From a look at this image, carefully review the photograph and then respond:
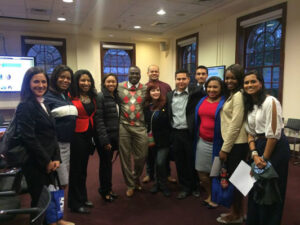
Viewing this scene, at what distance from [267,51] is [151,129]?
3319 mm

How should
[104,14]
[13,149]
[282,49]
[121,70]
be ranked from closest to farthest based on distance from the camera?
[13,149]
[282,49]
[104,14]
[121,70]

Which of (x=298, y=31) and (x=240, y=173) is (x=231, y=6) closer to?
(x=298, y=31)

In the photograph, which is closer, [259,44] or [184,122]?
[184,122]

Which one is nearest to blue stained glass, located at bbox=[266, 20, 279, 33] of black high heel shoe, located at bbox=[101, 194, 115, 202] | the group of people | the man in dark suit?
the group of people

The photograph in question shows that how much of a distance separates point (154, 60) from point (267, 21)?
3.99m

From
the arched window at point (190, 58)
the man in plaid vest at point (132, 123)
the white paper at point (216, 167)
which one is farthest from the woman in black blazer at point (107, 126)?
the arched window at point (190, 58)

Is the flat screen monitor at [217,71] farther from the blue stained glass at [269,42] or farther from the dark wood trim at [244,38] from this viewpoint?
the blue stained glass at [269,42]

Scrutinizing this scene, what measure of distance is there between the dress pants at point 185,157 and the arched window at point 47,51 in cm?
529

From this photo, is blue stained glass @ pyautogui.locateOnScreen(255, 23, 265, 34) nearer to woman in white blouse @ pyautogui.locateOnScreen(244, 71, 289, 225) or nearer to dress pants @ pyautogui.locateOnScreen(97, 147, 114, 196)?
woman in white blouse @ pyautogui.locateOnScreen(244, 71, 289, 225)

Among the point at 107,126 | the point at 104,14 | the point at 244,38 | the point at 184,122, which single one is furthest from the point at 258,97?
the point at 104,14

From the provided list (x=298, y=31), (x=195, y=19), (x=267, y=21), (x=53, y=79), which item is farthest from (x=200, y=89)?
(x=195, y=19)

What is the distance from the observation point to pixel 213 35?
5879 mm

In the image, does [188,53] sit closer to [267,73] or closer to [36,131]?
[267,73]

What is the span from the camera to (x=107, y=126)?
A: 8.45 feet
